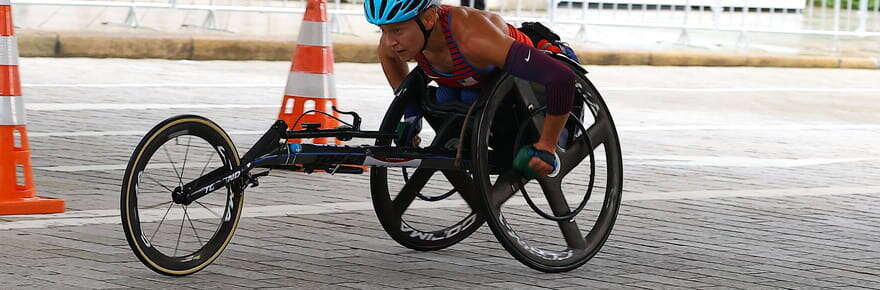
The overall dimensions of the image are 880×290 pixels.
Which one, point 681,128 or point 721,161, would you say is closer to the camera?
point 721,161

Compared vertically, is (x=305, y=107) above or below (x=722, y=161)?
above

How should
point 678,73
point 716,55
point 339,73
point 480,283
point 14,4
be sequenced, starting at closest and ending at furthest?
point 480,283 → point 339,73 → point 14,4 → point 678,73 → point 716,55

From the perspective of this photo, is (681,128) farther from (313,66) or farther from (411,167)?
(411,167)

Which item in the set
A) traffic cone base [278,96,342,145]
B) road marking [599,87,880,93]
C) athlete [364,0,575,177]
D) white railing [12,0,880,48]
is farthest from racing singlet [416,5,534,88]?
white railing [12,0,880,48]

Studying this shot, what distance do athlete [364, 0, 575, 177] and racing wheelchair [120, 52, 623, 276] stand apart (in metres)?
0.09

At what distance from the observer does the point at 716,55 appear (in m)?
18.5

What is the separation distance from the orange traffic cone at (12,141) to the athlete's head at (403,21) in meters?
1.90

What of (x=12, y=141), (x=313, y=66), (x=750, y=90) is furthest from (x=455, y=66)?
(x=750, y=90)

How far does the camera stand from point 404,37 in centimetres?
580

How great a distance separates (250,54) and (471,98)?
9.61 metres

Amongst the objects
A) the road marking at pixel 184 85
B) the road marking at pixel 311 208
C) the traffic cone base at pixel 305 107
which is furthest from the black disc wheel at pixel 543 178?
the road marking at pixel 184 85

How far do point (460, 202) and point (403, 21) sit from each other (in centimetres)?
Answer: 209

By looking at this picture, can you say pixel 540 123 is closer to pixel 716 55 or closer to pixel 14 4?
pixel 14 4

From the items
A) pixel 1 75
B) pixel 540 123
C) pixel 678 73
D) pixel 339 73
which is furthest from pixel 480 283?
pixel 678 73
